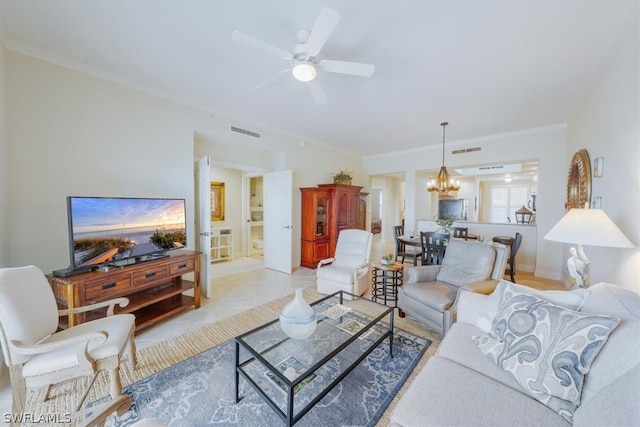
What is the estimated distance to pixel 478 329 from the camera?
5.41 ft

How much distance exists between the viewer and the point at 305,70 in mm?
1990

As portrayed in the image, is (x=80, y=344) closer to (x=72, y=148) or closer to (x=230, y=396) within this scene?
(x=230, y=396)

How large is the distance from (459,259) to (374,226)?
19.6 feet

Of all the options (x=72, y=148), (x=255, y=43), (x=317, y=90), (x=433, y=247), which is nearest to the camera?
(x=255, y=43)

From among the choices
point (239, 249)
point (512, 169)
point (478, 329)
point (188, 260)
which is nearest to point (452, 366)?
point (478, 329)

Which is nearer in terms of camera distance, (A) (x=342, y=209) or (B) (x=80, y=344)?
(B) (x=80, y=344)

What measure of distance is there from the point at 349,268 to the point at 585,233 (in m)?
2.41

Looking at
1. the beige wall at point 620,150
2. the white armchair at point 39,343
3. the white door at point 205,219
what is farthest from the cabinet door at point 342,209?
the white armchair at point 39,343

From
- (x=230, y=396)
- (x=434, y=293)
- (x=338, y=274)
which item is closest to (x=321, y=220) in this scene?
(x=338, y=274)

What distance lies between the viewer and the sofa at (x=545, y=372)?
977mm

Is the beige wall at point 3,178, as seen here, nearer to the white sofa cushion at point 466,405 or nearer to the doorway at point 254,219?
the white sofa cushion at point 466,405

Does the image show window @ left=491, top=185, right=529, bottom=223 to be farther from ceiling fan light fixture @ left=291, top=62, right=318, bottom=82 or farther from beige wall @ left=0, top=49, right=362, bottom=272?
beige wall @ left=0, top=49, right=362, bottom=272

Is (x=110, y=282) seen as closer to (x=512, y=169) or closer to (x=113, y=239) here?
(x=113, y=239)

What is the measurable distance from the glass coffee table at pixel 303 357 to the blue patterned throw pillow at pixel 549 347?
0.84 meters
